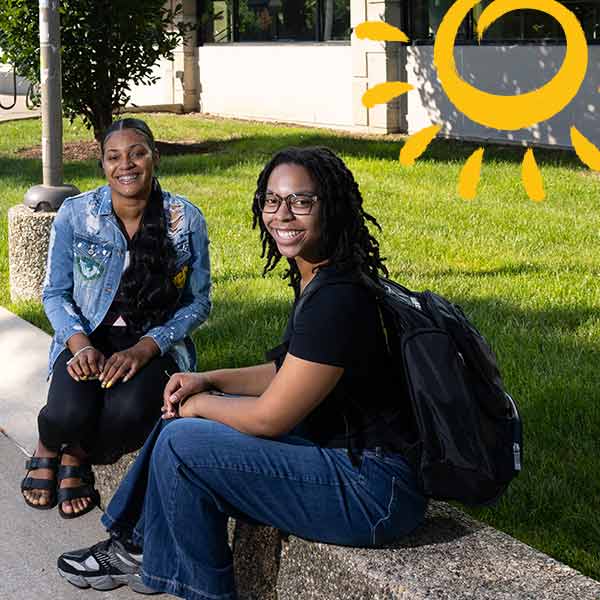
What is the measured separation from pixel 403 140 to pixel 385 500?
1292 centimetres

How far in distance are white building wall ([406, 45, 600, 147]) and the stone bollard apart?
842cm

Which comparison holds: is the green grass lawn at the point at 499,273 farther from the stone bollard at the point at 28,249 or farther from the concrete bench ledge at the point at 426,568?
the concrete bench ledge at the point at 426,568

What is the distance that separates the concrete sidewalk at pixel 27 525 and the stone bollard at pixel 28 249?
1290mm

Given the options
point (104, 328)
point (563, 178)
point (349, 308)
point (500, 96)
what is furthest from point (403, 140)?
point (349, 308)

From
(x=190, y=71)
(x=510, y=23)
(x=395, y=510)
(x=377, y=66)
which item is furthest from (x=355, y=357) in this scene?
(x=190, y=71)

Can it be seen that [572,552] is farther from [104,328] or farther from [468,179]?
[468,179]

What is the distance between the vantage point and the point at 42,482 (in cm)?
434

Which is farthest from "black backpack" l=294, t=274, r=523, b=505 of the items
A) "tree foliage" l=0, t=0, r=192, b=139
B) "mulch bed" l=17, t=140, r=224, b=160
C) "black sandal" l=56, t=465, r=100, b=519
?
"mulch bed" l=17, t=140, r=224, b=160

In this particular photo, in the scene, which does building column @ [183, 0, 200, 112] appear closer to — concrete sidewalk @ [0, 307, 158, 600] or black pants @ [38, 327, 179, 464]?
concrete sidewalk @ [0, 307, 158, 600]

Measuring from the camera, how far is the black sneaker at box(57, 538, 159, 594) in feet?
12.0

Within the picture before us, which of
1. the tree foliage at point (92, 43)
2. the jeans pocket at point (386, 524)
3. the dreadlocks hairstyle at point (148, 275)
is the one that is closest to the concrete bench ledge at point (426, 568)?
the jeans pocket at point (386, 524)

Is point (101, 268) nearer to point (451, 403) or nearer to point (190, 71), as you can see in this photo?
point (451, 403)

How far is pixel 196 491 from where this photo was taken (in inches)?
126

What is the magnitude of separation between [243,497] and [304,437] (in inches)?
12.0
